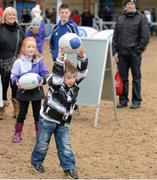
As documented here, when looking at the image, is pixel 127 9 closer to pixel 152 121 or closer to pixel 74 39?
pixel 152 121

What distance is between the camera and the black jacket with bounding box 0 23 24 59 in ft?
27.8

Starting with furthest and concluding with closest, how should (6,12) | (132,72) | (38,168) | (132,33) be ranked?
(132,72) → (132,33) → (6,12) → (38,168)

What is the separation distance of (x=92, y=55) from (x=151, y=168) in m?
2.84

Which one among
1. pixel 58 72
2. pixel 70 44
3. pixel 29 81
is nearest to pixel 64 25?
pixel 29 81

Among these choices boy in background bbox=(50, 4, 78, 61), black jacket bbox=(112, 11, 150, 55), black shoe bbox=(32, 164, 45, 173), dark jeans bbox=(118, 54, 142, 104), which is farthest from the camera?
dark jeans bbox=(118, 54, 142, 104)

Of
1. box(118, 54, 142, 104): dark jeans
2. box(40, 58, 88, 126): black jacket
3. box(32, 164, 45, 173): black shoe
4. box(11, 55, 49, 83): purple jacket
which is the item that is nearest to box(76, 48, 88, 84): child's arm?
box(40, 58, 88, 126): black jacket

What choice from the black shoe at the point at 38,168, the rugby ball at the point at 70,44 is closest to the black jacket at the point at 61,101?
the rugby ball at the point at 70,44

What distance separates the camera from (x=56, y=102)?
5.84 meters

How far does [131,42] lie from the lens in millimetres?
9945

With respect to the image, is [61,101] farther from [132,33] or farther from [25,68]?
[132,33]

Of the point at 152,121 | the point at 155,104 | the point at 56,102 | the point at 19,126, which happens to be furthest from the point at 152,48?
the point at 56,102

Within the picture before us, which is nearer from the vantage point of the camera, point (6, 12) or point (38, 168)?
point (38, 168)

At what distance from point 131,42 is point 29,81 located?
137 inches

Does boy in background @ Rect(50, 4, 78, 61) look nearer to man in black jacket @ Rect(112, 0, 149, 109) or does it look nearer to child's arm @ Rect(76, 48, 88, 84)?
man in black jacket @ Rect(112, 0, 149, 109)
